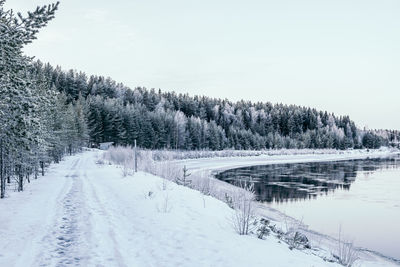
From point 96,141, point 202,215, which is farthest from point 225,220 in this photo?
point 96,141

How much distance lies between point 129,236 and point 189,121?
95887mm

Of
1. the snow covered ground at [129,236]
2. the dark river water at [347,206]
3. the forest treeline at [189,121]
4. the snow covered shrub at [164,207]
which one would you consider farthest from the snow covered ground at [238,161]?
the forest treeline at [189,121]

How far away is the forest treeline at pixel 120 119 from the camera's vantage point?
9.80m

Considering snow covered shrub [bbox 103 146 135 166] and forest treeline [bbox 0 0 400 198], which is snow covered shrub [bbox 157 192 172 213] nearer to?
forest treeline [bbox 0 0 400 198]

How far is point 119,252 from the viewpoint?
7.21 m

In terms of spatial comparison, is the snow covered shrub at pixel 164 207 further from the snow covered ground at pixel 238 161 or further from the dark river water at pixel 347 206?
the snow covered ground at pixel 238 161

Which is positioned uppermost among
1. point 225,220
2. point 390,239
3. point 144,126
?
point 144,126

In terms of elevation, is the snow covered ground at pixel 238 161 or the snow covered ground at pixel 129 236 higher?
the snow covered ground at pixel 129 236

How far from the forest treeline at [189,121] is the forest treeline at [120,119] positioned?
0.83ft

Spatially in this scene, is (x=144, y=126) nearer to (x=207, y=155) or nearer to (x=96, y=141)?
(x=96, y=141)

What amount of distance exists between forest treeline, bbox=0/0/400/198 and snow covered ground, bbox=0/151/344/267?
2636 millimetres

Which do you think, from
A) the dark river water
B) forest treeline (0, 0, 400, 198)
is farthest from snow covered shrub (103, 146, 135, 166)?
the dark river water

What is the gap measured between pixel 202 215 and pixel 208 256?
3.75 meters

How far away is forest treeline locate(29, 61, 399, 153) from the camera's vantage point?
8919cm
